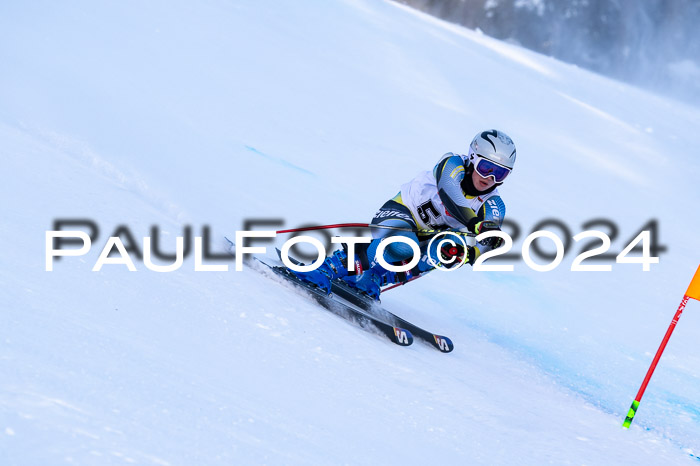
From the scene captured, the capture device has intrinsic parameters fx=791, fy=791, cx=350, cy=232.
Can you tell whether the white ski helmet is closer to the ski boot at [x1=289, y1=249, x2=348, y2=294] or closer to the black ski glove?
the black ski glove

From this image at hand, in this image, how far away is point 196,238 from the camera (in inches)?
169

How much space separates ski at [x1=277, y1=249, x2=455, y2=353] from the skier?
0.07 metres

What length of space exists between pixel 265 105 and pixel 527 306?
5.24m

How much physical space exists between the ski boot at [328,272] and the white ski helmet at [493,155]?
950mm

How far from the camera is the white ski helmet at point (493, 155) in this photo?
4375mm

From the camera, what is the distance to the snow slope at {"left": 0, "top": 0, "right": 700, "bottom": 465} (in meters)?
2.21

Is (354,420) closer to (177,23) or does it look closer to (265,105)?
(265,105)

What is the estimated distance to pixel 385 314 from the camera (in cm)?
→ 446

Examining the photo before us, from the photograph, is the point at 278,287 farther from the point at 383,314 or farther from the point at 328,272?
the point at 383,314

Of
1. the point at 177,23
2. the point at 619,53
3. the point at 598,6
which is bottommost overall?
the point at 177,23

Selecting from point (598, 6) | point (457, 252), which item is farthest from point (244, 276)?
point (598, 6)

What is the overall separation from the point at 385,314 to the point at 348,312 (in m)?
0.39

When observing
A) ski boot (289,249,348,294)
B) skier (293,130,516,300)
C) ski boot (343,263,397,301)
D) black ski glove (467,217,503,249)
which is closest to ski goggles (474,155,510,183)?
skier (293,130,516,300)

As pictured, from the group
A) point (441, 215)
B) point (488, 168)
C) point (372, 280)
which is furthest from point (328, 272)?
point (488, 168)
